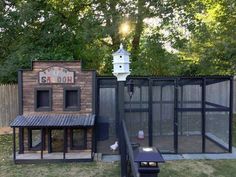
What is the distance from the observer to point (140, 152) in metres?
3.35

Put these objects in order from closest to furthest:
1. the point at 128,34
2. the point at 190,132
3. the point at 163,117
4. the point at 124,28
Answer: the point at 163,117 < the point at 190,132 < the point at 124,28 < the point at 128,34

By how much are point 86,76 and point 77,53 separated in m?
4.97

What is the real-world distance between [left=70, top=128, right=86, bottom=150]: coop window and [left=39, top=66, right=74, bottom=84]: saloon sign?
4.82 ft

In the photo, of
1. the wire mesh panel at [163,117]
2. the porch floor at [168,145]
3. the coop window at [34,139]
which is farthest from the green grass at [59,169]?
the wire mesh panel at [163,117]

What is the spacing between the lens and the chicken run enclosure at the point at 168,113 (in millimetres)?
9078

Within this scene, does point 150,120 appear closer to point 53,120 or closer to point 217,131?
point 217,131

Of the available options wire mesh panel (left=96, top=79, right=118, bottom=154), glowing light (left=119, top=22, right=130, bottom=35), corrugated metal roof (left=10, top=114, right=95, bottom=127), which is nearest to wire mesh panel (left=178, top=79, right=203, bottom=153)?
wire mesh panel (left=96, top=79, right=118, bottom=154)

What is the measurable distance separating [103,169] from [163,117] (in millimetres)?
2984

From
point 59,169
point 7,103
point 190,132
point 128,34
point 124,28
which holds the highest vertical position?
point 124,28

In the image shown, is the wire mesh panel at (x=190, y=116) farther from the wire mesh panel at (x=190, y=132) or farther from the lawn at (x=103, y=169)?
the lawn at (x=103, y=169)

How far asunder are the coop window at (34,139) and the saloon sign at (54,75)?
1.47 metres

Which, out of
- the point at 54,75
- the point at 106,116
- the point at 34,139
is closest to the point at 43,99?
the point at 54,75

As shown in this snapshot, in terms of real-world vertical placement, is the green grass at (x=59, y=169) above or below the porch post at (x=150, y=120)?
below

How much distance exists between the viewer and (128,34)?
42.1 feet
